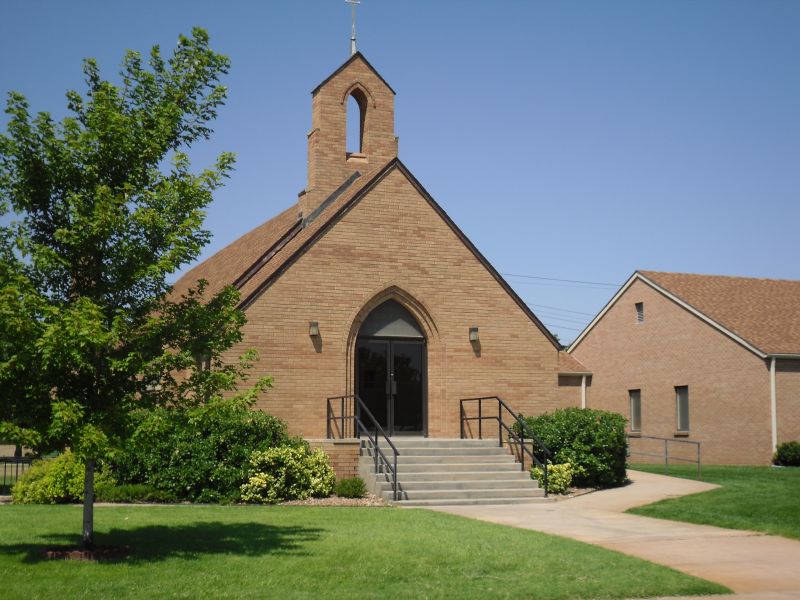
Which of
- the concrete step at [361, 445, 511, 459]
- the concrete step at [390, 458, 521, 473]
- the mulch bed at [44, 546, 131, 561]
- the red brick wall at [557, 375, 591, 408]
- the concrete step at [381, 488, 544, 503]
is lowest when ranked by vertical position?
the concrete step at [381, 488, 544, 503]

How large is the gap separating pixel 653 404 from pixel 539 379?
44.4ft

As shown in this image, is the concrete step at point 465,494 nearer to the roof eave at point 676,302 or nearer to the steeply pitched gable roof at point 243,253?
the steeply pitched gable roof at point 243,253

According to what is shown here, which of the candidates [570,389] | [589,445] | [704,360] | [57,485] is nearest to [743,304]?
[704,360]

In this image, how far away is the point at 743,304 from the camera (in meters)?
34.3

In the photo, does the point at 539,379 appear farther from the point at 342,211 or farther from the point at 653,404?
the point at 653,404

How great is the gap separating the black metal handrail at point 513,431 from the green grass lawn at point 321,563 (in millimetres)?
5970

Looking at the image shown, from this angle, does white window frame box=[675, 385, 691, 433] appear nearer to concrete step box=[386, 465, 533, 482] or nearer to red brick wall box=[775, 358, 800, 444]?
red brick wall box=[775, 358, 800, 444]

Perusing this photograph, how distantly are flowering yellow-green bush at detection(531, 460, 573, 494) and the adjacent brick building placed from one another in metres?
13.4

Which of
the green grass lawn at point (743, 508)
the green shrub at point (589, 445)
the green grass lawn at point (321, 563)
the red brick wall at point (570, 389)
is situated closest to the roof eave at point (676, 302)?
the red brick wall at point (570, 389)

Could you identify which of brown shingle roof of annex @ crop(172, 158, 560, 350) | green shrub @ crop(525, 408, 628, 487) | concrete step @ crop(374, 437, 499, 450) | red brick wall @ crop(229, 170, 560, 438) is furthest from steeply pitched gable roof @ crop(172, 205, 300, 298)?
green shrub @ crop(525, 408, 628, 487)

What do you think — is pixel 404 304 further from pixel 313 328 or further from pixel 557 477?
pixel 557 477

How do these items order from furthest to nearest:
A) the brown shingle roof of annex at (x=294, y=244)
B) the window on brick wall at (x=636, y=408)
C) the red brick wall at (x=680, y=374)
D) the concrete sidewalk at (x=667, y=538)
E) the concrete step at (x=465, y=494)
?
1. the window on brick wall at (x=636, y=408)
2. the red brick wall at (x=680, y=374)
3. the brown shingle roof of annex at (x=294, y=244)
4. the concrete step at (x=465, y=494)
5. the concrete sidewalk at (x=667, y=538)

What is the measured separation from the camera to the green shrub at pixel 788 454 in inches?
1149

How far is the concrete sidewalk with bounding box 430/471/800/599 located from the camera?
1020cm
